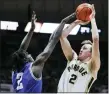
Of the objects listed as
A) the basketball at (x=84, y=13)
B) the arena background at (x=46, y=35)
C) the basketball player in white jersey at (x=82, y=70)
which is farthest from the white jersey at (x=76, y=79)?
the arena background at (x=46, y=35)

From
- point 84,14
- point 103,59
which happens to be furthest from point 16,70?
point 103,59

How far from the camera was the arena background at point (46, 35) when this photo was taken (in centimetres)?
801

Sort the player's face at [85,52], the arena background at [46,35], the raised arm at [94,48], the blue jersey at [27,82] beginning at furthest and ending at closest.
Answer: the arena background at [46,35] < the player's face at [85,52] < the raised arm at [94,48] < the blue jersey at [27,82]

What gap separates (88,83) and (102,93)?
17.9 feet

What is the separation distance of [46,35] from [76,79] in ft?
17.6

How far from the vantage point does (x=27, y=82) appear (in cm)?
318

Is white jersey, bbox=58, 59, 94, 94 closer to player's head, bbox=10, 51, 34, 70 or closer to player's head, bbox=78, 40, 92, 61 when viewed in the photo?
player's head, bbox=78, 40, 92, 61

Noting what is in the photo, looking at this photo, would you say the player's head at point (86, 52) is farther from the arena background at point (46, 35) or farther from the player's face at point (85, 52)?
the arena background at point (46, 35)

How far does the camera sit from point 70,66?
12.7ft

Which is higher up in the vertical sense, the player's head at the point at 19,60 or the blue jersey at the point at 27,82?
the player's head at the point at 19,60

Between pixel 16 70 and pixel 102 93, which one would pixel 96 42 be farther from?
pixel 102 93

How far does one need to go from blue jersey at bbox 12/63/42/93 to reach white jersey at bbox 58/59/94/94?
1.97ft

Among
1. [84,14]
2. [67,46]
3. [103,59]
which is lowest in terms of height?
[103,59]

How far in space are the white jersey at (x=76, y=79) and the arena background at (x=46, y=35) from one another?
3734mm
